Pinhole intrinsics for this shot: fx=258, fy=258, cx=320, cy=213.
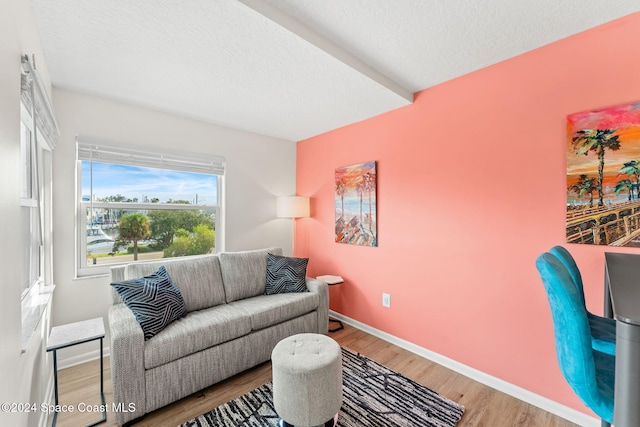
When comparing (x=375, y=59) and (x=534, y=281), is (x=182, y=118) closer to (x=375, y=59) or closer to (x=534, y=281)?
(x=375, y=59)

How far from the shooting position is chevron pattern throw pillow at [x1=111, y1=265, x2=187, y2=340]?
5.86ft

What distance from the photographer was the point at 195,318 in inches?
81.4

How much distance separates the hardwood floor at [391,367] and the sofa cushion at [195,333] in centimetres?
35

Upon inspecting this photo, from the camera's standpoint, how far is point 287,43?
1.62 metres

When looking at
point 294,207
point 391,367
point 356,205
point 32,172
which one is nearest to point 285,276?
point 294,207

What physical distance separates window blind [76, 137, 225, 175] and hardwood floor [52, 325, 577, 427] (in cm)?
185

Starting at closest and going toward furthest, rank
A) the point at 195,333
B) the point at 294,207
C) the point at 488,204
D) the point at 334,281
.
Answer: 1. the point at 195,333
2. the point at 488,204
3. the point at 334,281
4. the point at 294,207

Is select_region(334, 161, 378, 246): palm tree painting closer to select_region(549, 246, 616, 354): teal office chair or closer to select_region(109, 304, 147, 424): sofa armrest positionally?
select_region(549, 246, 616, 354): teal office chair

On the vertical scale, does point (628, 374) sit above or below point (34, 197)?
below

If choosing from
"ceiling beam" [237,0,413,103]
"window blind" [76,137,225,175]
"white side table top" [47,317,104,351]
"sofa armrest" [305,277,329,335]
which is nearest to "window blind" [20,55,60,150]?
"window blind" [76,137,225,175]

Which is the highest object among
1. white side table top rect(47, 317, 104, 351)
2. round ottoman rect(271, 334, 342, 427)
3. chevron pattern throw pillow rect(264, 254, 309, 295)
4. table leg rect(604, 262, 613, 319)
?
table leg rect(604, 262, 613, 319)

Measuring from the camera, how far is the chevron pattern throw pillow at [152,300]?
5.86 feet

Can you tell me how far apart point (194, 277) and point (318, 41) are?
2147 mm

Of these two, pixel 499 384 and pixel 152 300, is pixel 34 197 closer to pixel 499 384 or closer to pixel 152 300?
pixel 152 300
